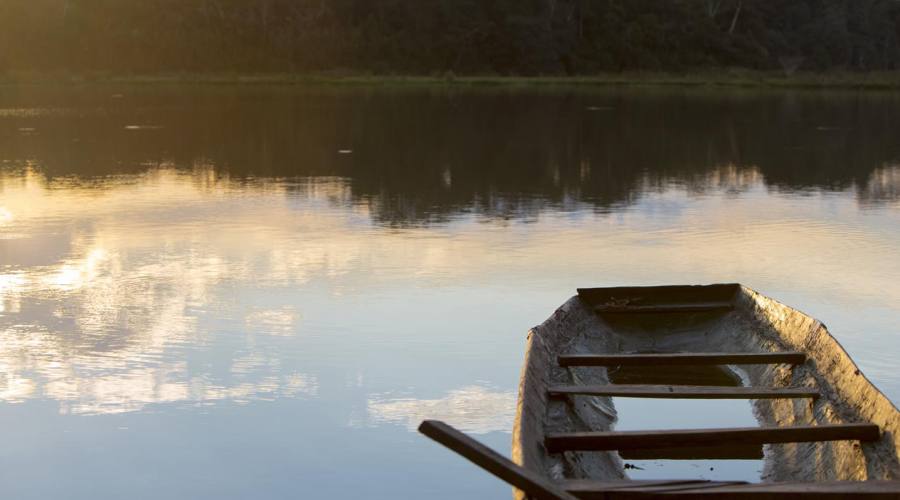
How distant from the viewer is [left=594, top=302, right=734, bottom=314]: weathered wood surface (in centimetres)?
903

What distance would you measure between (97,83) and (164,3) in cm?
959

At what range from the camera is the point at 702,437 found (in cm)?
580

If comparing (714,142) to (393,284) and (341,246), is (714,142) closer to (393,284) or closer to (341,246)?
(341,246)

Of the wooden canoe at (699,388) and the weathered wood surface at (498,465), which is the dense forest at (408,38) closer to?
the wooden canoe at (699,388)

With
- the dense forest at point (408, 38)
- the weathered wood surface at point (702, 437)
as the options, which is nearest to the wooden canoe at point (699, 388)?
the weathered wood surface at point (702, 437)

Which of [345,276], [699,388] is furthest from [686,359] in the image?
[345,276]

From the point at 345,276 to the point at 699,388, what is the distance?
5.01 metres

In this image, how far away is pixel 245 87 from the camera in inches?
2197

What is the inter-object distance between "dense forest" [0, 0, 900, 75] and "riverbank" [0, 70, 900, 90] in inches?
44.8

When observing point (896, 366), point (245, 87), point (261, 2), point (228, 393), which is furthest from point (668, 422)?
point (261, 2)

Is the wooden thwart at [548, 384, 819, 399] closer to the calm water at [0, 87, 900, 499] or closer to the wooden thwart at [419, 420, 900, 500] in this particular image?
the calm water at [0, 87, 900, 499]

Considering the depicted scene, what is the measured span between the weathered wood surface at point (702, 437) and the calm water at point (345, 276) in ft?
2.09

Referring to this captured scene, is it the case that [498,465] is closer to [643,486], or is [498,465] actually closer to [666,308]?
[643,486]

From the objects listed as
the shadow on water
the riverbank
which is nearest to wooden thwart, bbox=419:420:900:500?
the shadow on water
